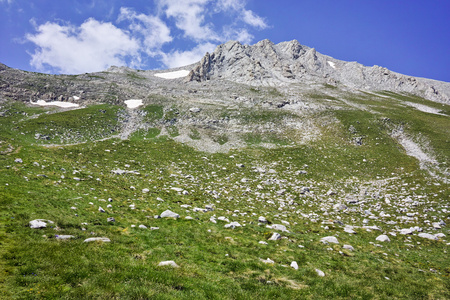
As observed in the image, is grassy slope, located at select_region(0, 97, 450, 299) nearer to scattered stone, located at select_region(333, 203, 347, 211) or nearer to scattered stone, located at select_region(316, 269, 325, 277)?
scattered stone, located at select_region(316, 269, 325, 277)

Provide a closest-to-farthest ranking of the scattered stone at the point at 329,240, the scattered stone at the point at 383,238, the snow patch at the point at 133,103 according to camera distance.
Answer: the scattered stone at the point at 329,240 < the scattered stone at the point at 383,238 < the snow patch at the point at 133,103

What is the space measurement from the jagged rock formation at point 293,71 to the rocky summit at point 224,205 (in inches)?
3000

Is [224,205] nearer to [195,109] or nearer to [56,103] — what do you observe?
[195,109]

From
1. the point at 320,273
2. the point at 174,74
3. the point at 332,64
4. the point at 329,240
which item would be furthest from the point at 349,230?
the point at 332,64

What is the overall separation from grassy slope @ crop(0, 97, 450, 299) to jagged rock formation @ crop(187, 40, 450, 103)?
348 ft

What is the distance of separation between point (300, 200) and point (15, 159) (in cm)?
3650

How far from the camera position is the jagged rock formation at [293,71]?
137 metres

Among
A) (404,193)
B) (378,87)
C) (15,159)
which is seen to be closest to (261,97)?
(404,193)

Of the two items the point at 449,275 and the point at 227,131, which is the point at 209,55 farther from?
the point at 449,275

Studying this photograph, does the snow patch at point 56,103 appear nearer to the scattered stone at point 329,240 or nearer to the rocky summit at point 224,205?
the rocky summit at point 224,205

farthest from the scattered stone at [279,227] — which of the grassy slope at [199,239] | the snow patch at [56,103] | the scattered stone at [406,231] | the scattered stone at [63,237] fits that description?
the snow patch at [56,103]

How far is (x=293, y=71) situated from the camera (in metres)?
151

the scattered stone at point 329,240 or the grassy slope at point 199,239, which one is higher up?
the grassy slope at point 199,239

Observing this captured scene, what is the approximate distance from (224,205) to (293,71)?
151 meters
